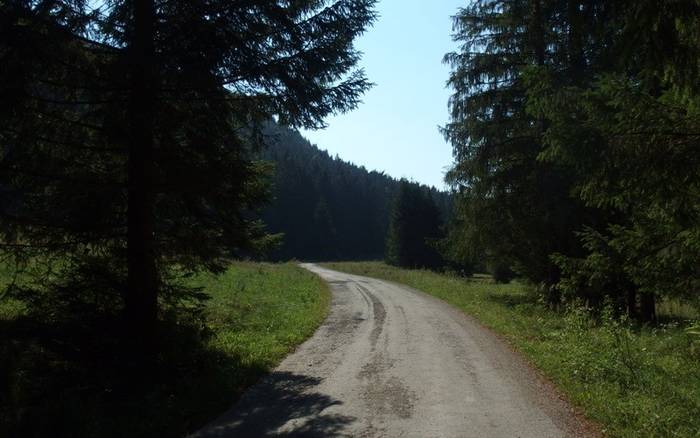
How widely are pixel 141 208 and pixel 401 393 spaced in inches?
217

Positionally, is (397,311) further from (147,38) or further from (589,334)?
(147,38)

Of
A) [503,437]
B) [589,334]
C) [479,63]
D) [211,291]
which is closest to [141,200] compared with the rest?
[503,437]

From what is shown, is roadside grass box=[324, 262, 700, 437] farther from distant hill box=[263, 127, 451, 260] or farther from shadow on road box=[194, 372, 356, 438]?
distant hill box=[263, 127, 451, 260]

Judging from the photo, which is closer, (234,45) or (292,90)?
(234,45)

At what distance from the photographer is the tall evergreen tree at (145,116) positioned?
8.23 m

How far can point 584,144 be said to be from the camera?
7.92 m

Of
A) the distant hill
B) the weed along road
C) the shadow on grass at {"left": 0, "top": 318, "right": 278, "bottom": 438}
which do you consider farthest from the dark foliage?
the shadow on grass at {"left": 0, "top": 318, "right": 278, "bottom": 438}

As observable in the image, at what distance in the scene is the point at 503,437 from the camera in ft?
20.3

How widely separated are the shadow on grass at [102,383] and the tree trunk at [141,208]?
506mm

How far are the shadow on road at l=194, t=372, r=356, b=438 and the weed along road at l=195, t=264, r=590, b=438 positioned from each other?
1 cm

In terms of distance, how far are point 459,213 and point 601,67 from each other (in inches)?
320

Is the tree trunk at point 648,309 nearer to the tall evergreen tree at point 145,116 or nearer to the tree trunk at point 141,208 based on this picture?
the tall evergreen tree at point 145,116

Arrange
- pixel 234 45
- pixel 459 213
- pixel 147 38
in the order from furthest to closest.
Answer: pixel 459 213, pixel 234 45, pixel 147 38

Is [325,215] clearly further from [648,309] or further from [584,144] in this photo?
[584,144]
